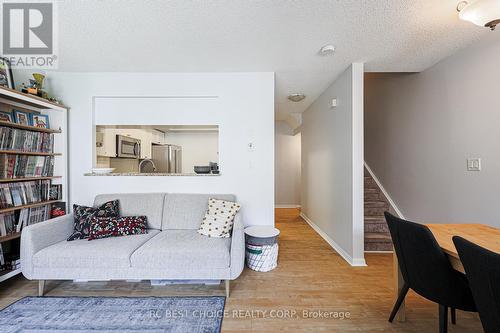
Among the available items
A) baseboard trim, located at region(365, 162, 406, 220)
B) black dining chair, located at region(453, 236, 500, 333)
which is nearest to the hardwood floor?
black dining chair, located at region(453, 236, 500, 333)

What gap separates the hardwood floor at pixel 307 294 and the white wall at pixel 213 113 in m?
0.78

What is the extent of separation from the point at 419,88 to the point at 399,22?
1485 mm

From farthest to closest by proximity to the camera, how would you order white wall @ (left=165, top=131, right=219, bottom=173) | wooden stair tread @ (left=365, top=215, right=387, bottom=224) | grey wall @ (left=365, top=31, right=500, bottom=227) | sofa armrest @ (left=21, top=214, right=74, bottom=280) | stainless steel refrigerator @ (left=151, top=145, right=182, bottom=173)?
white wall @ (left=165, top=131, right=219, bottom=173) → stainless steel refrigerator @ (left=151, top=145, right=182, bottom=173) → wooden stair tread @ (left=365, top=215, right=387, bottom=224) → grey wall @ (left=365, top=31, right=500, bottom=227) → sofa armrest @ (left=21, top=214, right=74, bottom=280)

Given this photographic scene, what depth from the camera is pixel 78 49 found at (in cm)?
215

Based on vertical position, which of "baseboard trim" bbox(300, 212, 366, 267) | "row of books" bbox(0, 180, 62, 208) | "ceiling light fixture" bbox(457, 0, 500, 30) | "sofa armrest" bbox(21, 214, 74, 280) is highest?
"ceiling light fixture" bbox(457, 0, 500, 30)

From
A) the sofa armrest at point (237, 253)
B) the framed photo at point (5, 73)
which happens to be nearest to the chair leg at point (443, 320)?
the sofa armrest at point (237, 253)

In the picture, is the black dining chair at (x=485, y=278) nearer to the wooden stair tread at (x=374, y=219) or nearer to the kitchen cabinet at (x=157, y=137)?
the wooden stair tread at (x=374, y=219)

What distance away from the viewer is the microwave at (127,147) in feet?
9.72

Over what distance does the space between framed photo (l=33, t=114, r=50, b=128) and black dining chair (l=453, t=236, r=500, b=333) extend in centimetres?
368

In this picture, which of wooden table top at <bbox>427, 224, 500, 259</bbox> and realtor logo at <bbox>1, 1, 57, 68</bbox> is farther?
realtor logo at <bbox>1, 1, 57, 68</bbox>

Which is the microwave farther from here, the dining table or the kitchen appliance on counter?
the dining table

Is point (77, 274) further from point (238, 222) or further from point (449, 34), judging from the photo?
point (449, 34)

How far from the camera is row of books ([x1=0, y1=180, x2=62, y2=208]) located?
2.02m

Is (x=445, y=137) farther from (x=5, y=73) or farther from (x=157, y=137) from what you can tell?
(x=5, y=73)
